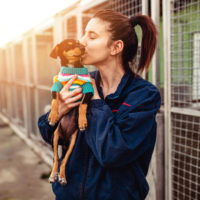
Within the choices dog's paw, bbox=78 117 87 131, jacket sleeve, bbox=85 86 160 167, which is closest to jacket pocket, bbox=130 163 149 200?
jacket sleeve, bbox=85 86 160 167

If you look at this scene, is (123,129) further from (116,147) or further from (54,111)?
(54,111)

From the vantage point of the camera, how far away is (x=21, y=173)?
14.3 ft

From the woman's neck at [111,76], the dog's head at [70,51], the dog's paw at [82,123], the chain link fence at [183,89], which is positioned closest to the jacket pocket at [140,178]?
the dog's paw at [82,123]

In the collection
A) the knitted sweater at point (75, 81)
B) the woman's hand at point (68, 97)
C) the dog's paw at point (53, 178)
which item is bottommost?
the dog's paw at point (53, 178)

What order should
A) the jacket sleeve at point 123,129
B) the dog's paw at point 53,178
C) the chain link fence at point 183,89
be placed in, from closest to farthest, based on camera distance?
the jacket sleeve at point 123,129 → the dog's paw at point 53,178 → the chain link fence at point 183,89

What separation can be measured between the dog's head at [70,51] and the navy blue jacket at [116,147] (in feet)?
0.89

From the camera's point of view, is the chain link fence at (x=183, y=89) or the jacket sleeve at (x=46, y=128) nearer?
the jacket sleeve at (x=46, y=128)

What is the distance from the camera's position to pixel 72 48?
1.39m

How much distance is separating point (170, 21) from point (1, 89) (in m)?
7.93

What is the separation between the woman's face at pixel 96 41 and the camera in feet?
4.53

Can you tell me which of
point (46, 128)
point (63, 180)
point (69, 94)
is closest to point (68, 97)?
point (69, 94)

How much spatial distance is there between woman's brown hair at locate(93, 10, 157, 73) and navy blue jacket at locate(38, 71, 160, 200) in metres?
0.15

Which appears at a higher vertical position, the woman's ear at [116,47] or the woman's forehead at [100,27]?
the woman's forehead at [100,27]

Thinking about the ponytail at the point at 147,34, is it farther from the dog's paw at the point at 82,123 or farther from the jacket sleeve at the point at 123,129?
the dog's paw at the point at 82,123
